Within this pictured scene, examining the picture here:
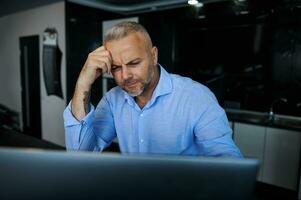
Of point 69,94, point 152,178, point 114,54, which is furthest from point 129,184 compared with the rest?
point 69,94

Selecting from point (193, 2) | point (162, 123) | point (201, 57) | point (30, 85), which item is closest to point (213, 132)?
point (162, 123)

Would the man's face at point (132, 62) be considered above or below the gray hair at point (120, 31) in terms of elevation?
below

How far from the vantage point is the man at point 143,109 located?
105 cm

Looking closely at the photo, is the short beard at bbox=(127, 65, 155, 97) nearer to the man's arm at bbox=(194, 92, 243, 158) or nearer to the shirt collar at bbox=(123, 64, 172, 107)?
the shirt collar at bbox=(123, 64, 172, 107)

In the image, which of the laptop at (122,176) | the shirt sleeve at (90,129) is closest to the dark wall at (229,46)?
the shirt sleeve at (90,129)

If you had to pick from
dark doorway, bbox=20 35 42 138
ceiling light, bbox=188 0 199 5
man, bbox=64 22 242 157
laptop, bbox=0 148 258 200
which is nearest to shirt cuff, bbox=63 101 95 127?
man, bbox=64 22 242 157

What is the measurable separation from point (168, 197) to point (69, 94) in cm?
425

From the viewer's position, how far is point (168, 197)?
0.54m

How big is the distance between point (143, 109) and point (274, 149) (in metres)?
2.30

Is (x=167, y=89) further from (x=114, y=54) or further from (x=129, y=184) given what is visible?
(x=129, y=184)

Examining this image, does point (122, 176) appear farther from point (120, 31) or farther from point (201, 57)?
point (201, 57)

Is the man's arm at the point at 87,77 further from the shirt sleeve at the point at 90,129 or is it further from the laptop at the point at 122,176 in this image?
the laptop at the point at 122,176

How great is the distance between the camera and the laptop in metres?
0.52

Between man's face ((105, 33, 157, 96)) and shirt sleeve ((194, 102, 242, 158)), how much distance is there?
0.29 m
